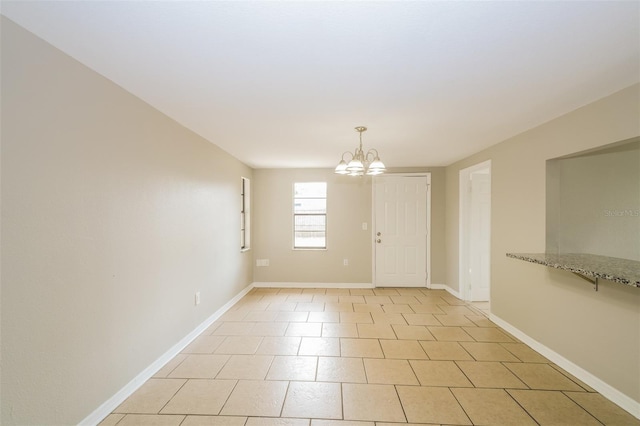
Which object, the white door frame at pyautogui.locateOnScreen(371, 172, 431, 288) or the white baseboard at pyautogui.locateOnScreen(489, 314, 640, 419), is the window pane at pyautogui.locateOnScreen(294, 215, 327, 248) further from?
the white baseboard at pyautogui.locateOnScreen(489, 314, 640, 419)

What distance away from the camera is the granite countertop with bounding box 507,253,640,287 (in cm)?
181

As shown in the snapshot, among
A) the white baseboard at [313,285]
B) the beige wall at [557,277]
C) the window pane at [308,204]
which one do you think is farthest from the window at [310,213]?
the beige wall at [557,277]

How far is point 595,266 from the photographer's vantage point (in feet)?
6.98

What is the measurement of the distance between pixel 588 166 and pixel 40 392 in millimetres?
4523

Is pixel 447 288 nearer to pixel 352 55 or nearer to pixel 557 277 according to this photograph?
pixel 557 277

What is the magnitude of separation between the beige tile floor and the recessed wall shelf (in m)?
1.01

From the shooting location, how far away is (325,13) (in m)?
1.33

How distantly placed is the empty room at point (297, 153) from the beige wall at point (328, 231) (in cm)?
133

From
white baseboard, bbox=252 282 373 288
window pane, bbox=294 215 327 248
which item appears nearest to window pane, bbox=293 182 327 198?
window pane, bbox=294 215 327 248

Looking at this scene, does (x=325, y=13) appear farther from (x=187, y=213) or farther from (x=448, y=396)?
(x=448, y=396)

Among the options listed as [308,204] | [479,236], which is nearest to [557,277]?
[479,236]

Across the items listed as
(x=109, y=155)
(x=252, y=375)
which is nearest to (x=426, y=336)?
(x=252, y=375)

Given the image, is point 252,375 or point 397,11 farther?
point 252,375

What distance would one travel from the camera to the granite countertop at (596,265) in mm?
1806
